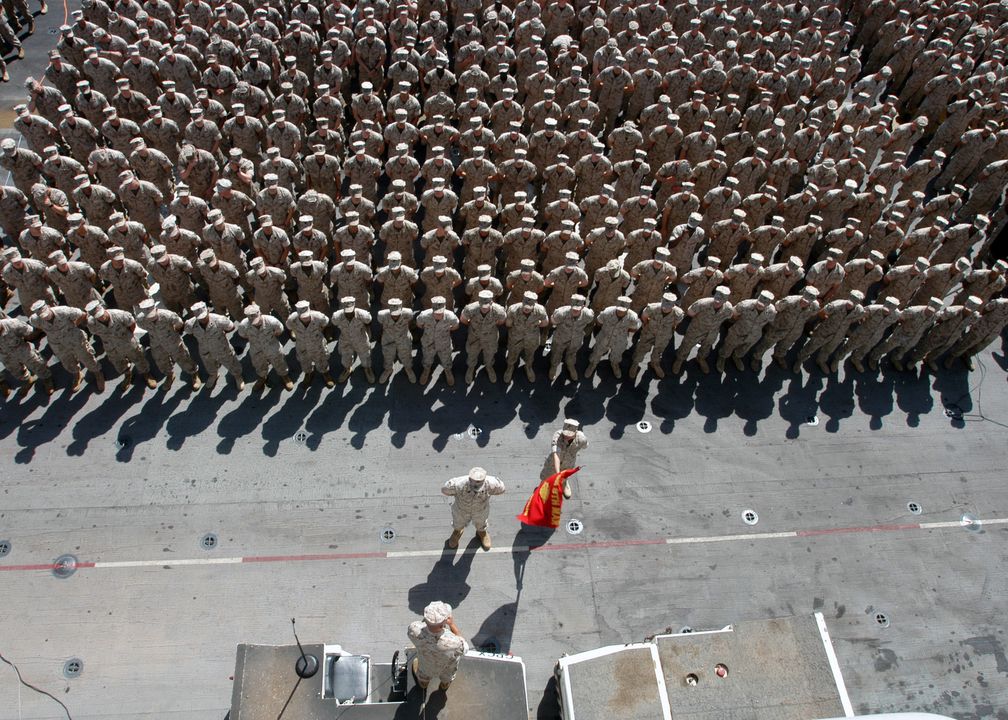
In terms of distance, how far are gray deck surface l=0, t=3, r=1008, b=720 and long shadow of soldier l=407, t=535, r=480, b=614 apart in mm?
27

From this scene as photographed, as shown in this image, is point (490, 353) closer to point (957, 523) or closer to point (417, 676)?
point (417, 676)

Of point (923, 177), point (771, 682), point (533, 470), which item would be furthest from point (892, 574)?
point (923, 177)

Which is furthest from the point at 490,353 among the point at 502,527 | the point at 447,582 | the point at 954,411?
the point at 954,411

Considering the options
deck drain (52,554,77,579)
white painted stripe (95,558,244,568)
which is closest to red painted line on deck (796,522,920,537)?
white painted stripe (95,558,244,568)

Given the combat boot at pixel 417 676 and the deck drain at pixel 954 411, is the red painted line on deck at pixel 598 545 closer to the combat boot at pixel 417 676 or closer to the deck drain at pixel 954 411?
the combat boot at pixel 417 676

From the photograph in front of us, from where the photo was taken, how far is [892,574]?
31.0 feet

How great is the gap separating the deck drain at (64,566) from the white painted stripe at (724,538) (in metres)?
7.44

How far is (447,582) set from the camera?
9016mm

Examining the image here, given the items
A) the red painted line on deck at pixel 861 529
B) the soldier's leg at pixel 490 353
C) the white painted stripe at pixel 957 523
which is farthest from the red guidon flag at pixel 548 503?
the white painted stripe at pixel 957 523

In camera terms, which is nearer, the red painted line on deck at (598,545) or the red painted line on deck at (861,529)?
the red painted line on deck at (598,545)

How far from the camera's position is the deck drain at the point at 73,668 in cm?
818

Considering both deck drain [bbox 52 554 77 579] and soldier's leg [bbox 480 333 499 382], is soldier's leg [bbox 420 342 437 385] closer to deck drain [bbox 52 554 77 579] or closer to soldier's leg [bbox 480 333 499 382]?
soldier's leg [bbox 480 333 499 382]

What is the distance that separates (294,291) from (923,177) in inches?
443

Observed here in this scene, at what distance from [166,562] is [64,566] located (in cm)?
122
